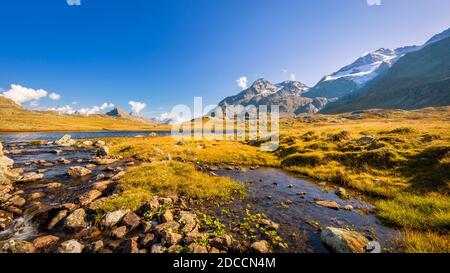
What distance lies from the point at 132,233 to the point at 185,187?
723 centimetres

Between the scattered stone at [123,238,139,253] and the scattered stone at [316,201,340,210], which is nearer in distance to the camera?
the scattered stone at [123,238,139,253]

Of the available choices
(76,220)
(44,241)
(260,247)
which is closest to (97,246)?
(44,241)

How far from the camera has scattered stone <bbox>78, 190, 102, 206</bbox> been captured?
14266mm

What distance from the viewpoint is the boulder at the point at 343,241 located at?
9070 mm

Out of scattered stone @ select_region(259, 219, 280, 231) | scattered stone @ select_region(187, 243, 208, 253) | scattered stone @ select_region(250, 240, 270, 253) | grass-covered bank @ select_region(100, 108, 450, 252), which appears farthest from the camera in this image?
scattered stone @ select_region(259, 219, 280, 231)

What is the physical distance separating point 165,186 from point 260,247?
37.3 ft

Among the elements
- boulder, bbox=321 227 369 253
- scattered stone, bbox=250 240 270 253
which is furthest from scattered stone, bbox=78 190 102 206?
boulder, bbox=321 227 369 253

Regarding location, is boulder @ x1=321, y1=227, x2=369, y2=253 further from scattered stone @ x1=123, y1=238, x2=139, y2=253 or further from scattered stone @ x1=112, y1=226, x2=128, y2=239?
scattered stone @ x1=112, y1=226, x2=128, y2=239

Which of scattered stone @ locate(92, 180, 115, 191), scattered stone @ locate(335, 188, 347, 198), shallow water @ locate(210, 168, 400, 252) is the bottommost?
shallow water @ locate(210, 168, 400, 252)

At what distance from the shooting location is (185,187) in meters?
17.7

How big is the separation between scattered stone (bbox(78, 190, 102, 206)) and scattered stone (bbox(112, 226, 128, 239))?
5377 mm

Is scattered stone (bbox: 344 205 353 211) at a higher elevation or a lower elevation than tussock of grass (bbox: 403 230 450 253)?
lower
